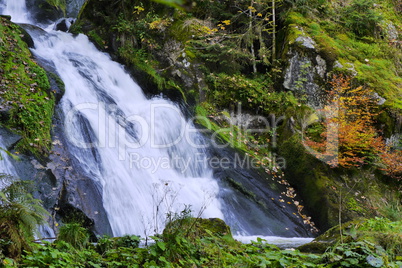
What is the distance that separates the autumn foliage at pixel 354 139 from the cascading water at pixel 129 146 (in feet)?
8.70

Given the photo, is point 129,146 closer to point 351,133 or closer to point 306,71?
point 351,133

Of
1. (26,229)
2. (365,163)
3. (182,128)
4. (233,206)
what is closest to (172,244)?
(26,229)

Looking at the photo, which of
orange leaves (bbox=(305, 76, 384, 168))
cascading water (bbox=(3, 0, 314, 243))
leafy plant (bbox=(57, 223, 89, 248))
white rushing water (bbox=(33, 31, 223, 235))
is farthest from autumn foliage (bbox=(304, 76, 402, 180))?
leafy plant (bbox=(57, 223, 89, 248))

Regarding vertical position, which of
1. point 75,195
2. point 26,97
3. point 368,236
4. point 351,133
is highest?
point 26,97

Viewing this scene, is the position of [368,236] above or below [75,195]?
above

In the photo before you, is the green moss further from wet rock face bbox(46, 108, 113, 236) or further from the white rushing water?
the white rushing water

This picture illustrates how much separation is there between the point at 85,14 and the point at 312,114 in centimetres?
965

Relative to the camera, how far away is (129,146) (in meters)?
8.30

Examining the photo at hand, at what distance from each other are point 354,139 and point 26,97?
8384mm

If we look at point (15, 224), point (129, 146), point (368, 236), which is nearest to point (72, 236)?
point (15, 224)

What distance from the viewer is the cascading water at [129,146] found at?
21.9 ft

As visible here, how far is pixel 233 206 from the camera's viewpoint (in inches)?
309

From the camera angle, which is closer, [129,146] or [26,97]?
[26,97]

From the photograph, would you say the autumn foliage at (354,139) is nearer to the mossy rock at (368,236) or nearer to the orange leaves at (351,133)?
the orange leaves at (351,133)
